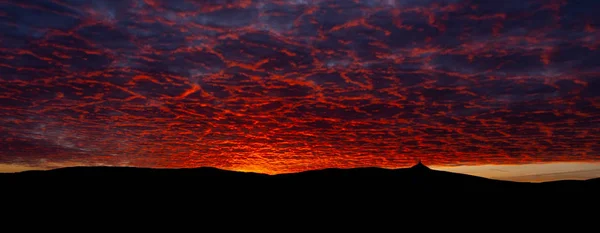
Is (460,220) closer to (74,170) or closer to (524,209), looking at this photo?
(524,209)

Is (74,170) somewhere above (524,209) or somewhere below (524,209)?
above

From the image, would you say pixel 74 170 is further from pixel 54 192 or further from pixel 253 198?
pixel 253 198

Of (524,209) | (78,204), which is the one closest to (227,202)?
(78,204)

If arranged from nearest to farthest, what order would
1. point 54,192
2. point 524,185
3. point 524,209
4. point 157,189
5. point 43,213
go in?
point 43,213 → point 54,192 → point 157,189 → point 524,209 → point 524,185

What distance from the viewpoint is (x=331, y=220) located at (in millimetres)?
15133

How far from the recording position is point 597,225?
52.9ft

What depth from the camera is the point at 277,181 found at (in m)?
17.8

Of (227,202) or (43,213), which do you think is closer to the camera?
(43,213)

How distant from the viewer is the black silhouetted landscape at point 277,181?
15.9 metres

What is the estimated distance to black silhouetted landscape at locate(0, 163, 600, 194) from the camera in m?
15.9

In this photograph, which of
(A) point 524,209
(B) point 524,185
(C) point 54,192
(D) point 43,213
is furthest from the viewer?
(B) point 524,185

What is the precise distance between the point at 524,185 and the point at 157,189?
53.8ft

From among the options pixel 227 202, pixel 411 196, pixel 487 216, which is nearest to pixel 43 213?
pixel 227 202

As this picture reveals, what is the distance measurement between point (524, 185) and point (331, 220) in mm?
10503
